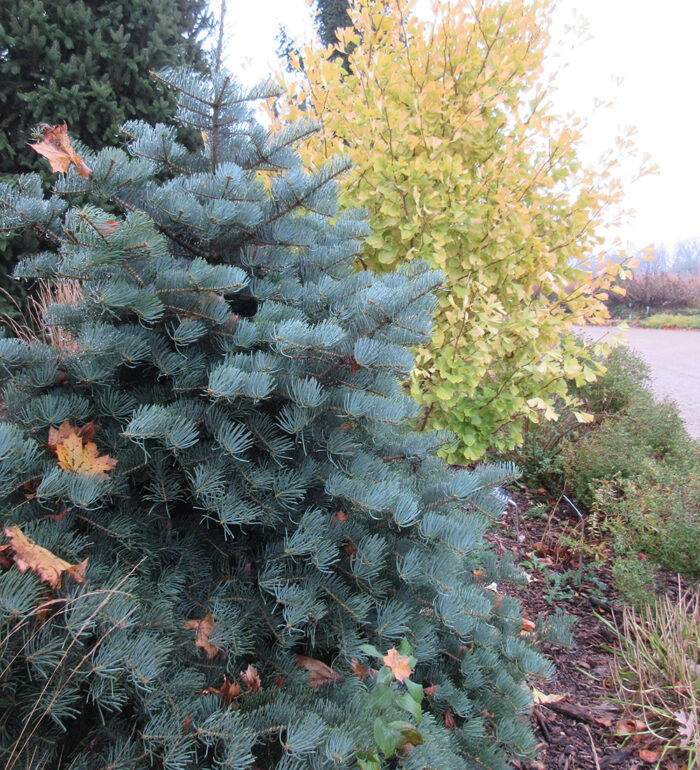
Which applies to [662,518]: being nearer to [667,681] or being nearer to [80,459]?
[667,681]

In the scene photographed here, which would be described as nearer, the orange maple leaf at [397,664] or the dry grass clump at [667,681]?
the orange maple leaf at [397,664]

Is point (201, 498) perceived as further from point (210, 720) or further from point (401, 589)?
point (401, 589)

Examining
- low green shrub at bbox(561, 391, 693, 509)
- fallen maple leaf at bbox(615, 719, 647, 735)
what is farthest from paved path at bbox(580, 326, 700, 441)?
fallen maple leaf at bbox(615, 719, 647, 735)

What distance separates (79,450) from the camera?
116 centimetres

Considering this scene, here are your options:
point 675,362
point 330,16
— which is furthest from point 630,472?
point 330,16

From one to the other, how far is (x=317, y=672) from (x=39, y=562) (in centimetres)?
67

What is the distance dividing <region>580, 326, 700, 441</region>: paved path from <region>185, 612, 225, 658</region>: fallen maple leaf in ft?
12.0

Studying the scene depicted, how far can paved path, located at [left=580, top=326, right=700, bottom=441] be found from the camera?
697 centimetres

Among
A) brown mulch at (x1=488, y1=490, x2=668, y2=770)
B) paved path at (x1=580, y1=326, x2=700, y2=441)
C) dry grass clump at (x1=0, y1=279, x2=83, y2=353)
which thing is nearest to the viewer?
brown mulch at (x1=488, y1=490, x2=668, y2=770)

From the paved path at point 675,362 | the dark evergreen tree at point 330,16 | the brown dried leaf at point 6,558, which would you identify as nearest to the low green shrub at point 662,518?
the paved path at point 675,362

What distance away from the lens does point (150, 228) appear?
121cm

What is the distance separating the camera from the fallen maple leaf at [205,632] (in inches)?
45.9

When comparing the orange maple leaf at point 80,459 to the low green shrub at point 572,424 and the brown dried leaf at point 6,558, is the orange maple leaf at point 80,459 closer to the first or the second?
the brown dried leaf at point 6,558

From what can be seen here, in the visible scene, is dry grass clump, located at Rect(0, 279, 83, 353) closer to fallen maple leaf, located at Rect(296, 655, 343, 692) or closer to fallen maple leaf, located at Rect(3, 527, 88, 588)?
fallen maple leaf, located at Rect(3, 527, 88, 588)
